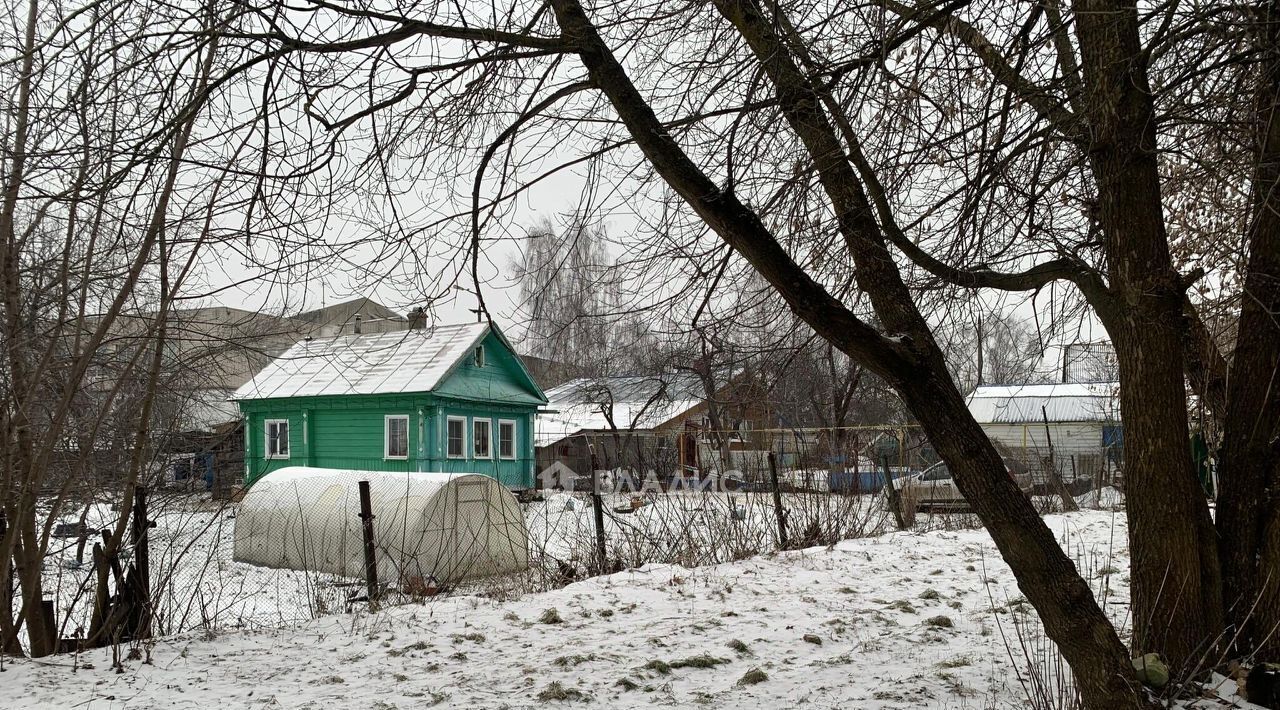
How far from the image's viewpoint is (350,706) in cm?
403

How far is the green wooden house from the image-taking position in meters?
21.4

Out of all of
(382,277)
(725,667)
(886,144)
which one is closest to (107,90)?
(382,277)

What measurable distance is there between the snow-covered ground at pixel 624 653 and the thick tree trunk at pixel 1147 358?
26.1 inches

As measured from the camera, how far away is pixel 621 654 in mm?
4914

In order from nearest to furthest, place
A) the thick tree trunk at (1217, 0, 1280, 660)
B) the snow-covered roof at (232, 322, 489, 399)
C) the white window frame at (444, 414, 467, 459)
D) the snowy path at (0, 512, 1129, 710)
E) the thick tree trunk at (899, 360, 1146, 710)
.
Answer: the thick tree trunk at (899, 360, 1146, 710), the thick tree trunk at (1217, 0, 1280, 660), the snowy path at (0, 512, 1129, 710), the snow-covered roof at (232, 322, 489, 399), the white window frame at (444, 414, 467, 459)

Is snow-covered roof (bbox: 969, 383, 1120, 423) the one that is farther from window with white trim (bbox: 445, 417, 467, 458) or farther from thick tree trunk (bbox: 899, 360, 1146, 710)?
thick tree trunk (bbox: 899, 360, 1146, 710)

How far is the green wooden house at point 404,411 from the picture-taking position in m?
21.4

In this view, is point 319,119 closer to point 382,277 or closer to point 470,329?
point 382,277

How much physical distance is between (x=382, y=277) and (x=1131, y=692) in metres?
3.42

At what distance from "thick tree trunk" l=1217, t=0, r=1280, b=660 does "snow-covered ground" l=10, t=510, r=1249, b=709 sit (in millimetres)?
868

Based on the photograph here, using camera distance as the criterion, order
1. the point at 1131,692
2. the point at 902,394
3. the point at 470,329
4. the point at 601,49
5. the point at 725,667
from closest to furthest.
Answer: the point at 1131,692 < the point at 902,394 < the point at 601,49 < the point at 725,667 < the point at 470,329

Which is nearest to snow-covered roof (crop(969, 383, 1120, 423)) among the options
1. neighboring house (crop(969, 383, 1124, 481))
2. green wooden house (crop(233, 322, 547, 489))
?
neighboring house (crop(969, 383, 1124, 481))

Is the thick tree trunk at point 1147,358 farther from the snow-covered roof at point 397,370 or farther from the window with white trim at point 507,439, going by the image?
the window with white trim at point 507,439

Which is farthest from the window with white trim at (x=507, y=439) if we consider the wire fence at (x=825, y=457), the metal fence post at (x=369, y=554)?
the metal fence post at (x=369, y=554)
